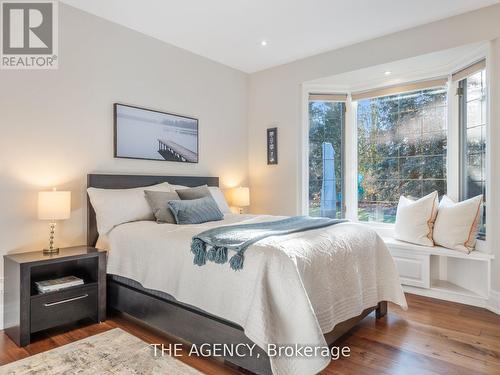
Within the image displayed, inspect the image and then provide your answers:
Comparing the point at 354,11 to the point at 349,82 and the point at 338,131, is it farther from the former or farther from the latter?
the point at 338,131

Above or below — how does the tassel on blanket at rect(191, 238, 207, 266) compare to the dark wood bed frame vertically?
above

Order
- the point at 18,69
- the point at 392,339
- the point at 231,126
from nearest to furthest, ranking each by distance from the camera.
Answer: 1. the point at 392,339
2. the point at 18,69
3. the point at 231,126

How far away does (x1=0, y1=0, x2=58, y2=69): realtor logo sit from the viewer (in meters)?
2.70

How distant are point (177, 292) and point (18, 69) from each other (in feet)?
7.47

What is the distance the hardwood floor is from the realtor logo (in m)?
2.20

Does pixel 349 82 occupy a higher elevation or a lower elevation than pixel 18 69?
higher

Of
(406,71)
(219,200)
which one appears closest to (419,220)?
(406,71)

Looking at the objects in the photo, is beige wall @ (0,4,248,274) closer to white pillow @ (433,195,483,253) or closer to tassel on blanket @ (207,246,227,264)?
tassel on blanket @ (207,246,227,264)

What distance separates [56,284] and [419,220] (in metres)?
3.43

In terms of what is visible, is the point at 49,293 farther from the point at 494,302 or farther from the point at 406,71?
the point at 406,71

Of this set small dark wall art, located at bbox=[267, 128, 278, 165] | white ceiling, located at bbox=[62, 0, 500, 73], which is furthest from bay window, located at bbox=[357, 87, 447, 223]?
small dark wall art, located at bbox=[267, 128, 278, 165]

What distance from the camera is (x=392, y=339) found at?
7.78ft

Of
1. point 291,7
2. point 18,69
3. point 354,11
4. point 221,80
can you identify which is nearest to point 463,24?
point 354,11

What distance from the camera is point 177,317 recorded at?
7.33 feet
